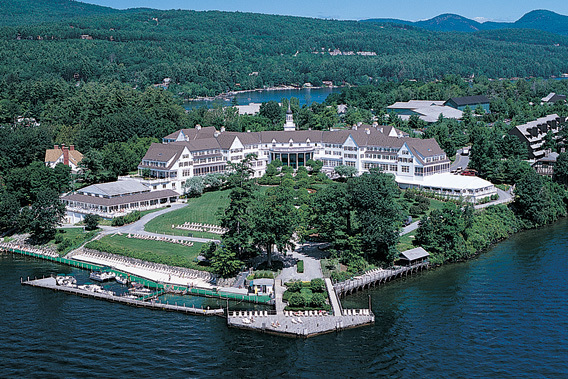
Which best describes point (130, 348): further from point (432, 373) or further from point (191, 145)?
point (191, 145)

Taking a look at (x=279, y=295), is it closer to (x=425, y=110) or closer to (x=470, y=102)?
(x=425, y=110)

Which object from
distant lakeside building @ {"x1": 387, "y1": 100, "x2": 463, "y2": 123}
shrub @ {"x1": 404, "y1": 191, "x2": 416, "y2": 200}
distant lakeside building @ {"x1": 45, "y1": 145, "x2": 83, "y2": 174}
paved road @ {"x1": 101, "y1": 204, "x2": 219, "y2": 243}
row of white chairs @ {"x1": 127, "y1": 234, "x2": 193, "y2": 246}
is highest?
distant lakeside building @ {"x1": 387, "y1": 100, "x2": 463, "y2": 123}

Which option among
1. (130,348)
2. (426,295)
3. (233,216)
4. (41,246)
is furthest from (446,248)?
(41,246)

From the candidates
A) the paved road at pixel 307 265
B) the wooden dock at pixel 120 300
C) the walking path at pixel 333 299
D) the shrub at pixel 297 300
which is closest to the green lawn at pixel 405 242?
the paved road at pixel 307 265

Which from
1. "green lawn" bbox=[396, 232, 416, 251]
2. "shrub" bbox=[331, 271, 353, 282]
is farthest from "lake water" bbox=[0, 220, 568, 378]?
"green lawn" bbox=[396, 232, 416, 251]

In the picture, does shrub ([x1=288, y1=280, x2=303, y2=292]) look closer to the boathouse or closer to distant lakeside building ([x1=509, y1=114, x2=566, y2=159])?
the boathouse

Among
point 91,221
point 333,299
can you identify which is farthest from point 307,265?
point 91,221

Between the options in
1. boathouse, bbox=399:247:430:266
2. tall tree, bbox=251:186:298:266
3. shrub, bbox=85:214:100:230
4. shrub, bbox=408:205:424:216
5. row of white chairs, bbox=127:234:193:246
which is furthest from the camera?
shrub, bbox=408:205:424:216

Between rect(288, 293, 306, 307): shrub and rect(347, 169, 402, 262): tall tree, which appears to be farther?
rect(347, 169, 402, 262): tall tree
